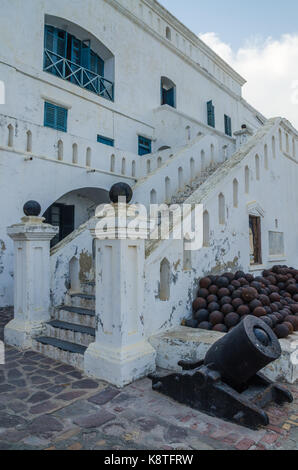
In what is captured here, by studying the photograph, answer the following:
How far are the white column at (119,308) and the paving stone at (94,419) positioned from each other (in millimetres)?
598

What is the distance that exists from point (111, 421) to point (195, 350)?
1330 millimetres

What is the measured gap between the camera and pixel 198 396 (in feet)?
9.53

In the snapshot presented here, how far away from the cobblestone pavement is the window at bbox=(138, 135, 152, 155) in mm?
11500

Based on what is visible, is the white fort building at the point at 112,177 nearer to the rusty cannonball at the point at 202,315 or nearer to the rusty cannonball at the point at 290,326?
the rusty cannonball at the point at 202,315

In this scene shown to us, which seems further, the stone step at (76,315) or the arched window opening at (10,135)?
the arched window opening at (10,135)

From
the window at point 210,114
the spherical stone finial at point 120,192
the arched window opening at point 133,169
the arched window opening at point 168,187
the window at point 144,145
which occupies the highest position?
the window at point 210,114

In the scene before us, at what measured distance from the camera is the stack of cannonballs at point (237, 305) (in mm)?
4089

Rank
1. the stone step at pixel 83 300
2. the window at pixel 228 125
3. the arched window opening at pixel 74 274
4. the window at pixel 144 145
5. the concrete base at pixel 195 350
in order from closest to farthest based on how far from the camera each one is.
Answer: the concrete base at pixel 195 350 < the stone step at pixel 83 300 < the arched window opening at pixel 74 274 < the window at pixel 144 145 < the window at pixel 228 125

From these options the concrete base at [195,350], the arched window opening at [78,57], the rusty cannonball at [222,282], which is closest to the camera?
the concrete base at [195,350]

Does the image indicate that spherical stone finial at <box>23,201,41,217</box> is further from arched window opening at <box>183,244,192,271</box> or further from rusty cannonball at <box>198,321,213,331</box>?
rusty cannonball at <box>198,321,213,331</box>

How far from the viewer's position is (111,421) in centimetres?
269

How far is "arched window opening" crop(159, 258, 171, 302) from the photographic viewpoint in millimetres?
4254

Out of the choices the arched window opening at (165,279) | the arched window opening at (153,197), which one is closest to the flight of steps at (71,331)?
the arched window opening at (165,279)

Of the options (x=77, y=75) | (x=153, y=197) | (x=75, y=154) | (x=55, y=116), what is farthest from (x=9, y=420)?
(x=77, y=75)
